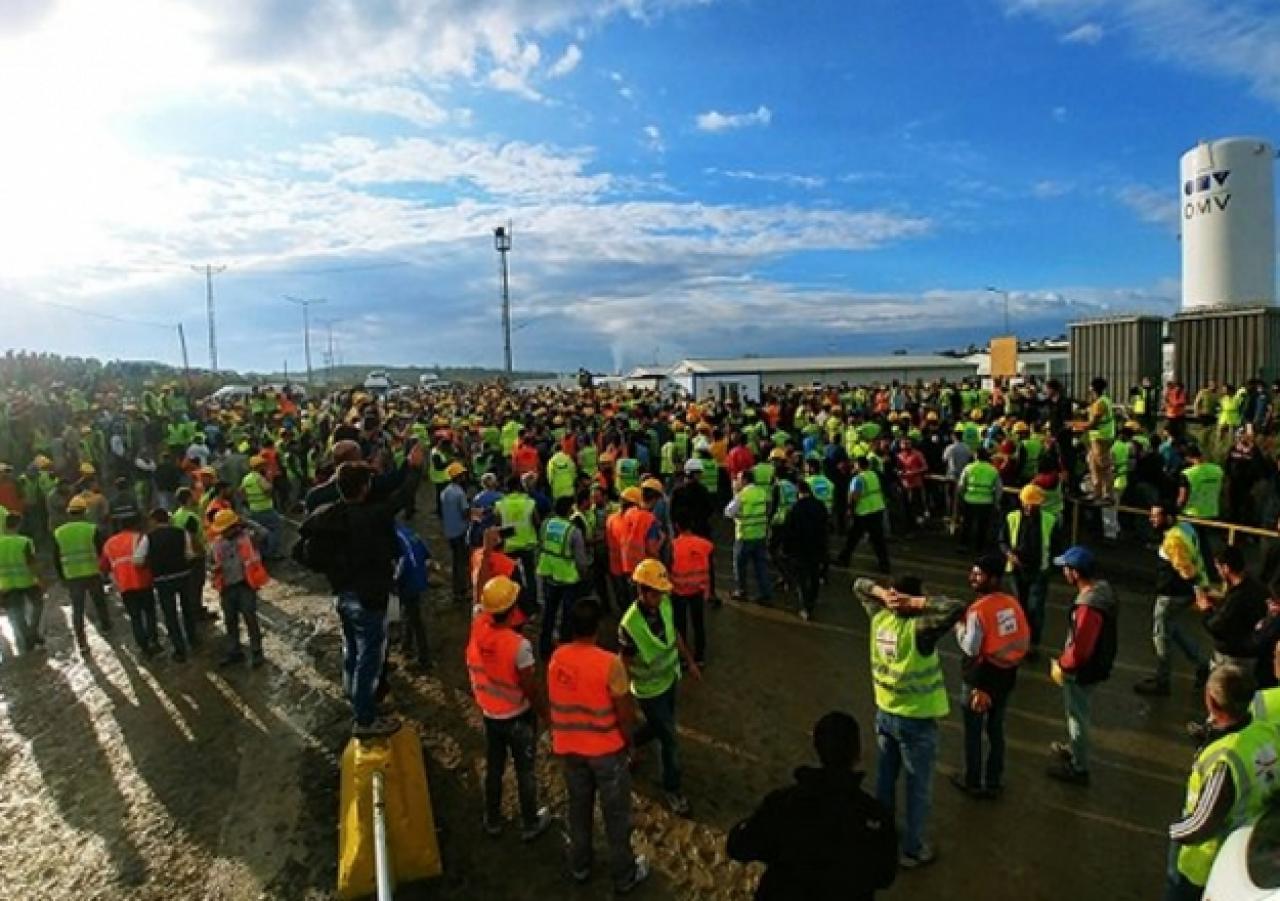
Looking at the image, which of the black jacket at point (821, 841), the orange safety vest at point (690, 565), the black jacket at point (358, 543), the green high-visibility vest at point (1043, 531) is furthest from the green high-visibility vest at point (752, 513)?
the black jacket at point (821, 841)

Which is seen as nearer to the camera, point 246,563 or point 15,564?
point 246,563

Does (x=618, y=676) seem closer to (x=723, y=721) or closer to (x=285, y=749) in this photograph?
(x=723, y=721)

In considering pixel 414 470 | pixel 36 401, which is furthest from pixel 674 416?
pixel 36 401

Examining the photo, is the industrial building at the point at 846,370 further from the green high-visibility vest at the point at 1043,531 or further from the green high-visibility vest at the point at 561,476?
the green high-visibility vest at the point at 1043,531

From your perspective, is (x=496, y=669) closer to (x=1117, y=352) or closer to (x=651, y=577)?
(x=651, y=577)

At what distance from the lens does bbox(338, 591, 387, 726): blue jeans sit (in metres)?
5.56

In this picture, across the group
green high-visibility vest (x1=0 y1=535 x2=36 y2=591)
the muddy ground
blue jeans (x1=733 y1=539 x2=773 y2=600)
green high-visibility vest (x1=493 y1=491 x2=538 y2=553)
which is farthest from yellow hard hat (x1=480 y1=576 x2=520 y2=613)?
green high-visibility vest (x1=0 y1=535 x2=36 y2=591)

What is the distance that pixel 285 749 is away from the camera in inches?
274

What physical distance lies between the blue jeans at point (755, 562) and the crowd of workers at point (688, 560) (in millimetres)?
43

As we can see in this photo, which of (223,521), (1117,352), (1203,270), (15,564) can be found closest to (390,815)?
(223,521)

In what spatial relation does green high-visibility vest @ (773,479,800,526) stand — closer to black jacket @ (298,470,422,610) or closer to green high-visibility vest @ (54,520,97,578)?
black jacket @ (298,470,422,610)

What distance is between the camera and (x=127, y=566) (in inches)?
360

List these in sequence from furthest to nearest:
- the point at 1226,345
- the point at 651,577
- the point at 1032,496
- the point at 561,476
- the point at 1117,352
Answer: the point at 1117,352 → the point at 1226,345 → the point at 561,476 → the point at 1032,496 → the point at 651,577

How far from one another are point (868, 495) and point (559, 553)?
207 inches
